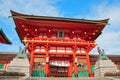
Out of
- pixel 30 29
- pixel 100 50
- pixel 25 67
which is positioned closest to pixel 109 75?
pixel 100 50

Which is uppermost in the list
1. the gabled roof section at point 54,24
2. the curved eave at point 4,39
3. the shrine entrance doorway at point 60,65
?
the gabled roof section at point 54,24

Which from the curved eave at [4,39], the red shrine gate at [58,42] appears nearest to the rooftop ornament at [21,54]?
the red shrine gate at [58,42]

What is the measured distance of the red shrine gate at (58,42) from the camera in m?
25.6

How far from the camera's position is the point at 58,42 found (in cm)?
2630

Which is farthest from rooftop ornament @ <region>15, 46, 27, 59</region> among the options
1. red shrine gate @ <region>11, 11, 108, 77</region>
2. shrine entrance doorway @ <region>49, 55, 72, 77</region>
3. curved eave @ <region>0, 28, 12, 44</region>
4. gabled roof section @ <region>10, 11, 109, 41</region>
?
shrine entrance doorway @ <region>49, 55, 72, 77</region>

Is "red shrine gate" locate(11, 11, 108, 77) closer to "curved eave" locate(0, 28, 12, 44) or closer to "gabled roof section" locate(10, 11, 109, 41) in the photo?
"gabled roof section" locate(10, 11, 109, 41)

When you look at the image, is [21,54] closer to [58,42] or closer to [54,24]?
[58,42]

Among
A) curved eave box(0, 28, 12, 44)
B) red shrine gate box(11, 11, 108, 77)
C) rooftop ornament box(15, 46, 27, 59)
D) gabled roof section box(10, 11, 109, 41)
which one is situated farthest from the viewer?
red shrine gate box(11, 11, 108, 77)

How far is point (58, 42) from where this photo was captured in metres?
26.3

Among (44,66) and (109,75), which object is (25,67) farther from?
(109,75)

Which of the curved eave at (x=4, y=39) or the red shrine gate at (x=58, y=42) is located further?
the red shrine gate at (x=58, y=42)

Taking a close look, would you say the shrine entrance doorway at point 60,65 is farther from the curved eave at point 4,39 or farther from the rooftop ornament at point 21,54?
the curved eave at point 4,39

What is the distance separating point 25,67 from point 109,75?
9.96 meters

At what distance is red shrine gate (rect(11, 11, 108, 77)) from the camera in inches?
1009
